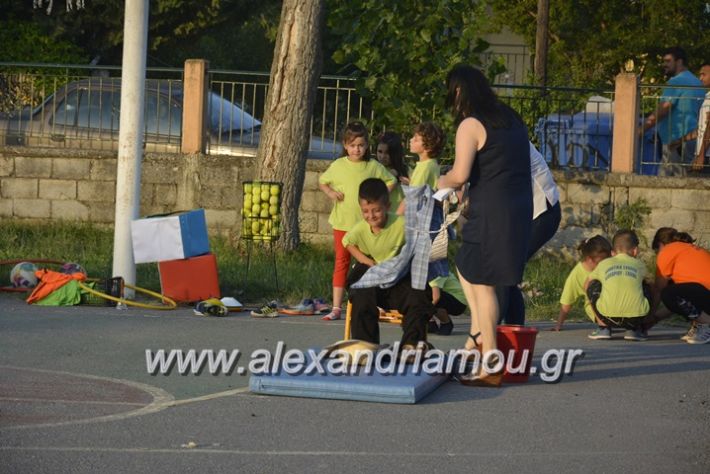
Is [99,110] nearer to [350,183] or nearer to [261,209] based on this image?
[261,209]

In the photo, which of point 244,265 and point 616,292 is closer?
point 616,292

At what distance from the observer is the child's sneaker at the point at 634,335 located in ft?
38.0

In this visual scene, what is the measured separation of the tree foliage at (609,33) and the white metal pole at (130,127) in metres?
19.1

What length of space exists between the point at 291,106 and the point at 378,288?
23.7 ft

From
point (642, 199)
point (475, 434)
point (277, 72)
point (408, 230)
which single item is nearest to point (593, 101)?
point (642, 199)

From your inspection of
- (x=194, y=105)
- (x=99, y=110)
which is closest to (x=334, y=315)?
(x=194, y=105)

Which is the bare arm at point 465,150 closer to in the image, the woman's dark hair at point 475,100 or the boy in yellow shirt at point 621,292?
the woman's dark hair at point 475,100

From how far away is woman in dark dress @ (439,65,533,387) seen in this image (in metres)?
8.76

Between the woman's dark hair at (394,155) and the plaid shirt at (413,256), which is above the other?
the woman's dark hair at (394,155)

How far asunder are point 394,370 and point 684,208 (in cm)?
912

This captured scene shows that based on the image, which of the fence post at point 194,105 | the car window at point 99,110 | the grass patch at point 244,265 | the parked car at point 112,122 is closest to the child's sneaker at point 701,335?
the grass patch at point 244,265

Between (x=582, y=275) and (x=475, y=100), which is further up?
(x=475, y=100)

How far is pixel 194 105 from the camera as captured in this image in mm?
18094

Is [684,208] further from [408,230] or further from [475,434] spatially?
[475,434]
